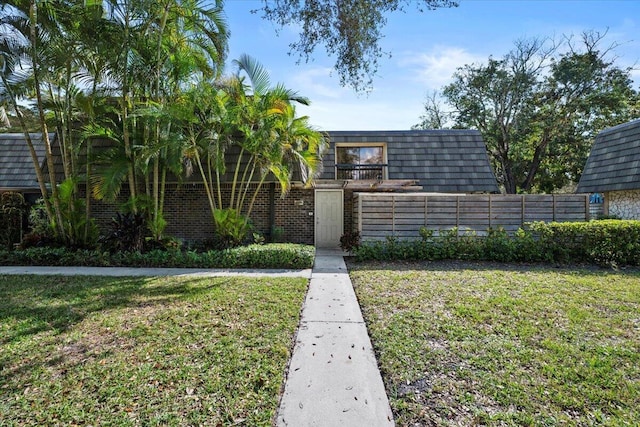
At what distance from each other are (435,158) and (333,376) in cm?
1135

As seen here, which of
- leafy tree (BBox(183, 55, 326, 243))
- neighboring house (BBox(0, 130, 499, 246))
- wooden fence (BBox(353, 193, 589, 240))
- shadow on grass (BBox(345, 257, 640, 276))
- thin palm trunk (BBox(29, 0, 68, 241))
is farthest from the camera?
neighboring house (BBox(0, 130, 499, 246))

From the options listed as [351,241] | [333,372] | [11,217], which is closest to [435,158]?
[351,241]

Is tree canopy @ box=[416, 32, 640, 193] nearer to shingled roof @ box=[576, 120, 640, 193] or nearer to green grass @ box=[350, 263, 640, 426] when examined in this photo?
shingled roof @ box=[576, 120, 640, 193]

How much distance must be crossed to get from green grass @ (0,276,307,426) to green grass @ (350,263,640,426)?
1258 millimetres

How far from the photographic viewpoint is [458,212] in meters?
10.0

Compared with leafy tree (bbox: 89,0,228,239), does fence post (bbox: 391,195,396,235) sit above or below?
below

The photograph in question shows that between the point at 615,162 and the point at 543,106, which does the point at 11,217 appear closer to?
the point at 615,162

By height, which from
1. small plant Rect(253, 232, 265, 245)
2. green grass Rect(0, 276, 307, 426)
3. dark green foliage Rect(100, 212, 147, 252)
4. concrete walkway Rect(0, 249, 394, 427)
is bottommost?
concrete walkway Rect(0, 249, 394, 427)

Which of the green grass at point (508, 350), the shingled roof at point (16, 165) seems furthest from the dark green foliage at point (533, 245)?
the shingled roof at point (16, 165)

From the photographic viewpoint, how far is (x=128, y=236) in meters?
8.96

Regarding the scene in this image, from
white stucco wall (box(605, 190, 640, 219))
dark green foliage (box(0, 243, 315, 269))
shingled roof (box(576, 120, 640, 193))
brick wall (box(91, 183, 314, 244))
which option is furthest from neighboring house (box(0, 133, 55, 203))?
white stucco wall (box(605, 190, 640, 219))

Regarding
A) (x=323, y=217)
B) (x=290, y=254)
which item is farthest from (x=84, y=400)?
(x=323, y=217)

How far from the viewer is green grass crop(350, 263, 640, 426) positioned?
2.68 meters

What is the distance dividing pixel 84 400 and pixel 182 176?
8.84 m
